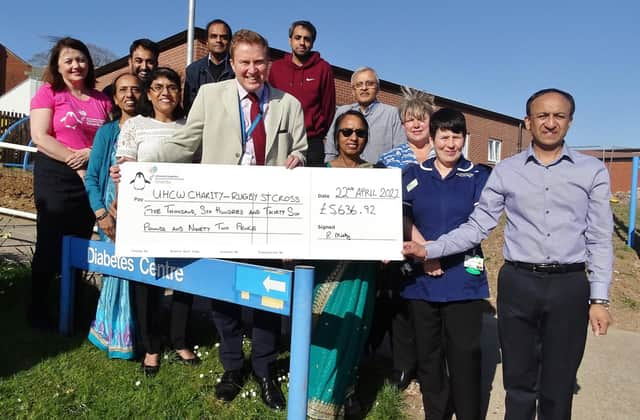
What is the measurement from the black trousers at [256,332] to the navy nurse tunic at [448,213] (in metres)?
0.94

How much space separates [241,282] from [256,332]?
0.79m

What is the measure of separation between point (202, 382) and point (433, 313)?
5.42 feet

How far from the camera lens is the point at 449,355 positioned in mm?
2775

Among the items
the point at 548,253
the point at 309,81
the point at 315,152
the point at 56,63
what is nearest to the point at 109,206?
the point at 56,63

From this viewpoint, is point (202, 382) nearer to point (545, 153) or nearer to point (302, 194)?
point (302, 194)

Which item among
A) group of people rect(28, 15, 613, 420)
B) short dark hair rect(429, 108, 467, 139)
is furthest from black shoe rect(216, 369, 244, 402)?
short dark hair rect(429, 108, 467, 139)

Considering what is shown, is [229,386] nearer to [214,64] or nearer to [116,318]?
[116,318]

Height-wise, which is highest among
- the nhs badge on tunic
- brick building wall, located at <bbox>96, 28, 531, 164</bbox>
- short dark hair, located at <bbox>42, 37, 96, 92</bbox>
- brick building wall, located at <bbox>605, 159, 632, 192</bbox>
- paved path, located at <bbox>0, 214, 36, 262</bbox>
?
brick building wall, located at <bbox>96, 28, 531, 164</bbox>

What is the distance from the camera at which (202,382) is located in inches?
131


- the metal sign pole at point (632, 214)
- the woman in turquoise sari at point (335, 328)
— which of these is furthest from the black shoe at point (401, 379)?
the metal sign pole at point (632, 214)

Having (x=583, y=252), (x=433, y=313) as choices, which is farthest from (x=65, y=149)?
(x=583, y=252)

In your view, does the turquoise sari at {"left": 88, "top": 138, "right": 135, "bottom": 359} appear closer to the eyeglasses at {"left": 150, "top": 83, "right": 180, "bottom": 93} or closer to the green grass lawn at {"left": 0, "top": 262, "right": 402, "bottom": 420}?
the green grass lawn at {"left": 0, "top": 262, "right": 402, "bottom": 420}

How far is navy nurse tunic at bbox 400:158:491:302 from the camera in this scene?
8.96 feet

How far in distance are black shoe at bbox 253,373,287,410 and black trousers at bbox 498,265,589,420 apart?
1341 millimetres
